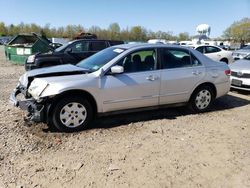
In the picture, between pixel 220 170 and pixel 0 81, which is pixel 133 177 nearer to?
pixel 220 170

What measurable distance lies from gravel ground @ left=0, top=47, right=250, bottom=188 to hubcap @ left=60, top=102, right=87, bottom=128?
22 cm

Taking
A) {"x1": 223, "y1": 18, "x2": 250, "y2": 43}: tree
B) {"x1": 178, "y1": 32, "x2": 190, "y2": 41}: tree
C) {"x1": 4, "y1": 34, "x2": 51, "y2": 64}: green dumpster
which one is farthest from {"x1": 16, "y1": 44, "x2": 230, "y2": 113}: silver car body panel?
{"x1": 178, "y1": 32, "x2": 190, "y2": 41}: tree

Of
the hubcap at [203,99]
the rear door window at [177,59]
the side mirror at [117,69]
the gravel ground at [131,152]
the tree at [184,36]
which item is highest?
the tree at [184,36]

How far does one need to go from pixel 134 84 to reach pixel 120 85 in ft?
1.00

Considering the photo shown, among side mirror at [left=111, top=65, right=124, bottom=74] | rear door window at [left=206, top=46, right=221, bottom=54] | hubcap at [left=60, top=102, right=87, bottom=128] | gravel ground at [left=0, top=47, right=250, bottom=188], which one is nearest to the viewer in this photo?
gravel ground at [left=0, top=47, right=250, bottom=188]

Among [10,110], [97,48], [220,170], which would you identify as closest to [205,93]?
[220,170]

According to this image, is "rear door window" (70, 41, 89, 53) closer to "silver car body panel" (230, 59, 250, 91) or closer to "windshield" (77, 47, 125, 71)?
"windshield" (77, 47, 125, 71)

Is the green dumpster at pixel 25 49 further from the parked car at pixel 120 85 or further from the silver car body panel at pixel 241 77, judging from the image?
the silver car body panel at pixel 241 77

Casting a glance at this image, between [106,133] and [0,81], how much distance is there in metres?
6.67

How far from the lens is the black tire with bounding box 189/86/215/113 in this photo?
6379 millimetres

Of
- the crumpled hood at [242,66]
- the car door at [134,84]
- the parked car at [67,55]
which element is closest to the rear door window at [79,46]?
the parked car at [67,55]

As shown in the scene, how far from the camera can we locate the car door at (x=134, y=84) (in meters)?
5.27

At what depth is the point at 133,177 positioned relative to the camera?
3592 mm

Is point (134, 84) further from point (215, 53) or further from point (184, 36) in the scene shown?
point (184, 36)
